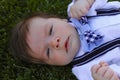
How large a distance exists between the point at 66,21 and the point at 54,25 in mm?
136

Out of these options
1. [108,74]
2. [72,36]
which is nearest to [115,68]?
[108,74]

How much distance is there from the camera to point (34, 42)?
9.69 ft

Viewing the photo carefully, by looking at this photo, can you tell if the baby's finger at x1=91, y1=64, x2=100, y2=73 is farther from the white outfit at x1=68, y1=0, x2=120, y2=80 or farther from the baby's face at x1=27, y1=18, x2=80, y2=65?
the baby's face at x1=27, y1=18, x2=80, y2=65

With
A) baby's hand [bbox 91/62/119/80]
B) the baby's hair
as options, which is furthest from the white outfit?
the baby's hair

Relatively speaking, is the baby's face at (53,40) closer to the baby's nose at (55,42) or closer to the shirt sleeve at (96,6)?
the baby's nose at (55,42)

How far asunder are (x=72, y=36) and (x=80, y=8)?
22 centimetres

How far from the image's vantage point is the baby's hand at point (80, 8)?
9.60 ft

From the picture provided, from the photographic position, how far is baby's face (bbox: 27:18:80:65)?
9.47 ft

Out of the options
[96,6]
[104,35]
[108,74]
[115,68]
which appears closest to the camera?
[108,74]

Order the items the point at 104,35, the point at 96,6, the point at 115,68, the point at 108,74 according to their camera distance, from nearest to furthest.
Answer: the point at 108,74, the point at 115,68, the point at 104,35, the point at 96,6

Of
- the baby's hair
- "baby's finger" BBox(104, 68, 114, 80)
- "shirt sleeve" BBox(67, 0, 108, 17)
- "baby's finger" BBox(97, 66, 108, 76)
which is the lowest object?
"baby's finger" BBox(104, 68, 114, 80)

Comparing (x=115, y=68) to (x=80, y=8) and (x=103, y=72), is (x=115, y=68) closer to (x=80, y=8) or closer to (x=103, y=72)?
(x=103, y=72)

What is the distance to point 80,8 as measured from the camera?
115 inches

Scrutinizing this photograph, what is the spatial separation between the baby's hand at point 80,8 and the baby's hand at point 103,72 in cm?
46
